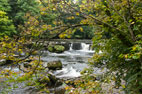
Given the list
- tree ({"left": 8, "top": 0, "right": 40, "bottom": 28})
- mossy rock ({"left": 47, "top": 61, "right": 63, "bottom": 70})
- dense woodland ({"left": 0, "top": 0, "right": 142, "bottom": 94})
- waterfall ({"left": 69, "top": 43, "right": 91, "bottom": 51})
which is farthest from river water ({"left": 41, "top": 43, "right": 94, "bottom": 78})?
tree ({"left": 8, "top": 0, "right": 40, "bottom": 28})

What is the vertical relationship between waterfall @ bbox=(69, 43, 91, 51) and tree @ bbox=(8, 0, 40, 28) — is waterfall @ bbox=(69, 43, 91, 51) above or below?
below

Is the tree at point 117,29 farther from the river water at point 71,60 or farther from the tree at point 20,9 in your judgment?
the tree at point 20,9

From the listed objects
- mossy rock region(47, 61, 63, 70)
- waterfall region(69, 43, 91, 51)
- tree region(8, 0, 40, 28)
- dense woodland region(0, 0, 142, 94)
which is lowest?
mossy rock region(47, 61, 63, 70)

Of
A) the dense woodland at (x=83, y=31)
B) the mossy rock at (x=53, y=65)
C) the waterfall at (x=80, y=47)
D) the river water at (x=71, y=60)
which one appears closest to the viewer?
the dense woodland at (x=83, y=31)

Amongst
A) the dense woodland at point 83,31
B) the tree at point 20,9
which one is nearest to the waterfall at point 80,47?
the tree at point 20,9

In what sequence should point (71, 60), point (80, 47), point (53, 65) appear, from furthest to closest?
point (80, 47), point (71, 60), point (53, 65)

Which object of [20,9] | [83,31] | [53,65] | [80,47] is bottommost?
[53,65]

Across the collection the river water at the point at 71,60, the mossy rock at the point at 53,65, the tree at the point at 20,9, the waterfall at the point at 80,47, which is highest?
the tree at the point at 20,9

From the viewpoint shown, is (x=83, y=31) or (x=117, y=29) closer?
(x=117, y=29)

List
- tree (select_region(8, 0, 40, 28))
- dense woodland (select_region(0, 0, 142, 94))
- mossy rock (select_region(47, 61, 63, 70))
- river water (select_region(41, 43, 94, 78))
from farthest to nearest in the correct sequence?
1. tree (select_region(8, 0, 40, 28))
2. mossy rock (select_region(47, 61, 63, 70))
3. river water (select_region(41, 43, 94, 78))
4. dense woodland (select_region(0, 0, 142, 94))

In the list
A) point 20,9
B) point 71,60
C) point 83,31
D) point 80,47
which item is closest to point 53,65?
point 71,60

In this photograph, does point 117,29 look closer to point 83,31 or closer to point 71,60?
point 83,31

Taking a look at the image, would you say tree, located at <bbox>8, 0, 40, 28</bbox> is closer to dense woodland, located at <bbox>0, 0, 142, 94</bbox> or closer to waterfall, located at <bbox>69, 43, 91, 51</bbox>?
waterfall, located at <bbox>69, 43, 91, 51</bbox>

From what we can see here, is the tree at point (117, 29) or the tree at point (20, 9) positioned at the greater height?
the tree at point (20, 9)
